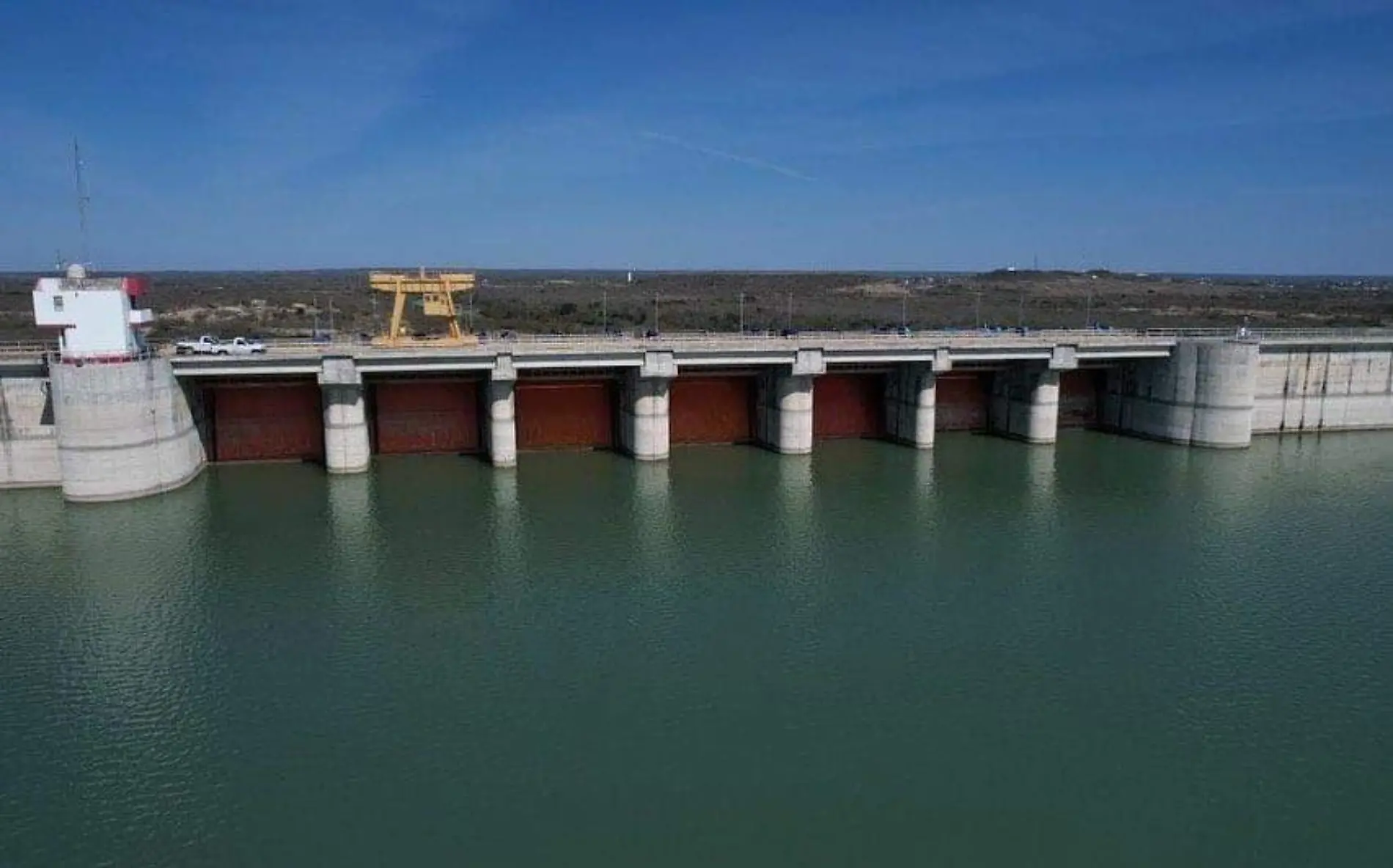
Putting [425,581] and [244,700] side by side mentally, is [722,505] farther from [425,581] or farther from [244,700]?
[244,700]

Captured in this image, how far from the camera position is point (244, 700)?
2422 centimetres

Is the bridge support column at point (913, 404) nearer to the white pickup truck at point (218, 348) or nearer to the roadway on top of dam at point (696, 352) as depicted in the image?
the roadway on top of dam at point (696, 352)

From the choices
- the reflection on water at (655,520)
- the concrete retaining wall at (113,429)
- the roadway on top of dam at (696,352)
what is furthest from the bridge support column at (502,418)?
the concrete retaining wall at (113,429)

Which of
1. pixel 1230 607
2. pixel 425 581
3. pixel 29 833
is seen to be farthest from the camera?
pixel 425 581

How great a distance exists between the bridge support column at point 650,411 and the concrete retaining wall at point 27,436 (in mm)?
24162

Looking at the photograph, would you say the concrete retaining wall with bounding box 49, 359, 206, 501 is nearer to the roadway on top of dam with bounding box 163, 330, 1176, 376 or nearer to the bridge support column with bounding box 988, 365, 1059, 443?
the roadway on top of dam with bounding box 163, 330, 1176, 376

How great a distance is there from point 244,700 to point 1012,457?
39.2 m

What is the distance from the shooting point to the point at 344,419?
44750mm

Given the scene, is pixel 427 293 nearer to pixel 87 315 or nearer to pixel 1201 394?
pixel 87 315

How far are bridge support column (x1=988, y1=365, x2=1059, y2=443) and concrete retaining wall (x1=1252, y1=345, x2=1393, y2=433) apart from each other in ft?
40.6

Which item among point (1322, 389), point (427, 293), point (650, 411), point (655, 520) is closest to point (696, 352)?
point (650, 411)

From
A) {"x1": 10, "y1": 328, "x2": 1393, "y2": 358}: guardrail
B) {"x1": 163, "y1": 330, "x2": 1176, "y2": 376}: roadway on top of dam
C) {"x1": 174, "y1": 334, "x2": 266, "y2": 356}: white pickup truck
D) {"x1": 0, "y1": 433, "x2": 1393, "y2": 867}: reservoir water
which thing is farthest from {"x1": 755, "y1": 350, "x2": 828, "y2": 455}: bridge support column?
{"x1": 174, "y1": 334, "x2": 266, "y2": 356}: white pickup truck

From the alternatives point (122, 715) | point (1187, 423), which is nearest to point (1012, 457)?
point (1187, 423)

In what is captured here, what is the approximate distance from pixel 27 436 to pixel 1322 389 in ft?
215
